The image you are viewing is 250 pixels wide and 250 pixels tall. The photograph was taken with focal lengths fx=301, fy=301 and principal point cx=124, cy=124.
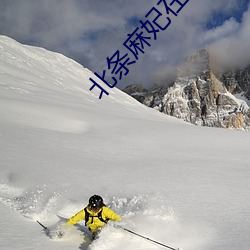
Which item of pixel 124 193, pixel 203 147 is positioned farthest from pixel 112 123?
pixel 124 193

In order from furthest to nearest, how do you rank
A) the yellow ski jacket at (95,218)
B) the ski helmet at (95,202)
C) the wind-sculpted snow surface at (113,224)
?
the yellow ski jacket at (95,218) → the ski helmet at (95,202) → the wind-sculpted snow surface at (113,224)

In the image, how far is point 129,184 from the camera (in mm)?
7938

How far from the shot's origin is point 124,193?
7.38m

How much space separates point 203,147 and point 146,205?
663 cm

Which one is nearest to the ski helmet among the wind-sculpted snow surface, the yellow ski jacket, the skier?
the skier

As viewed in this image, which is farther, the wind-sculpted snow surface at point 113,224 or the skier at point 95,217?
the skier at point 95,217

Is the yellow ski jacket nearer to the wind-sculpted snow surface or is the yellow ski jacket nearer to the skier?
the skier

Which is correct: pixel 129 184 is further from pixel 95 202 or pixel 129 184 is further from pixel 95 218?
pixel 95 202

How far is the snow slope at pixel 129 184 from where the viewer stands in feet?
17.7

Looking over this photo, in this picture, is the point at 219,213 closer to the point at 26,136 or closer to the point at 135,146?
the point at 135,146

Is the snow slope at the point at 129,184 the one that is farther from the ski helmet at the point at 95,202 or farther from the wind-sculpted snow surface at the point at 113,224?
the ski helmet at the point at 95,202

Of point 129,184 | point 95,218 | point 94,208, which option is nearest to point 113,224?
point 95,218

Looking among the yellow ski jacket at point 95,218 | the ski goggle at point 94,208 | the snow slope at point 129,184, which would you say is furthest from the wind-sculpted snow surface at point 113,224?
the ski goggle at point 94,208

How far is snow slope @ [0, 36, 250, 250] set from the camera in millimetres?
5387
